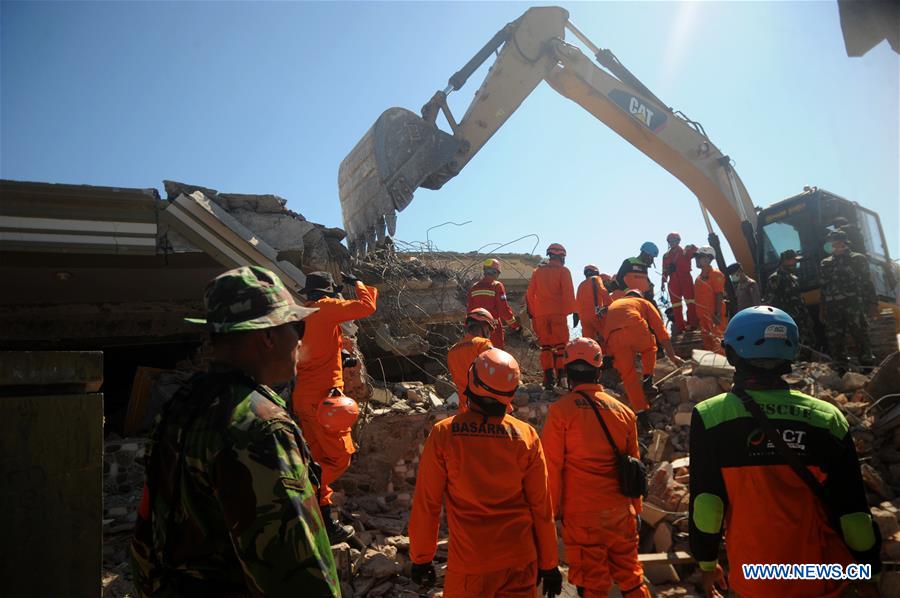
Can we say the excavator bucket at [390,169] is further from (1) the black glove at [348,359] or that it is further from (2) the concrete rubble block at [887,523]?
(2) the concrete rubble block at [887,523]

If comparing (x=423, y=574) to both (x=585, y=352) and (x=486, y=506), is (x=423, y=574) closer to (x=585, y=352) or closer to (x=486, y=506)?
(x=486, y=506)

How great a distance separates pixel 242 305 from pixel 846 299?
332 inches

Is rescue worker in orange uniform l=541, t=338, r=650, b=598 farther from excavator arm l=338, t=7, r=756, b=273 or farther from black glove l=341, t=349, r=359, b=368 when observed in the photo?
excavator arm l=338, t=7, r=756, b=273

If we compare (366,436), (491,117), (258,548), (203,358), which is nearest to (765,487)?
(258,548)

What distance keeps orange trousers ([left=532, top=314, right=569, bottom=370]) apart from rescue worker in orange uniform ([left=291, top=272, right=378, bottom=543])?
2953 mm

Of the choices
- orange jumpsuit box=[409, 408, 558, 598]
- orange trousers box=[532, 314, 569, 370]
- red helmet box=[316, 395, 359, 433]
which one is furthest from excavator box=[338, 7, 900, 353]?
orange jumpsuit box=[409, 408, 558, 598]

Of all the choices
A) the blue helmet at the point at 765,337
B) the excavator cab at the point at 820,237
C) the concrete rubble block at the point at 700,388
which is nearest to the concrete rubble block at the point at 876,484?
the concrete rubble block at the point at 700,388

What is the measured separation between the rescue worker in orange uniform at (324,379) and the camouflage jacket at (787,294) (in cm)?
635

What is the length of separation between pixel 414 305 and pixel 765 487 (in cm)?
710

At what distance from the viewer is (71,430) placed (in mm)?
1616

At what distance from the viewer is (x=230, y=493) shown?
120cm

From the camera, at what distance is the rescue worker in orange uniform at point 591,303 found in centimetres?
726

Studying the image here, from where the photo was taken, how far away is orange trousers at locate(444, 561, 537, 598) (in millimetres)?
2666

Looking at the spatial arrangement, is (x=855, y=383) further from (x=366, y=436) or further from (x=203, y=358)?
(x=203, y=358)
